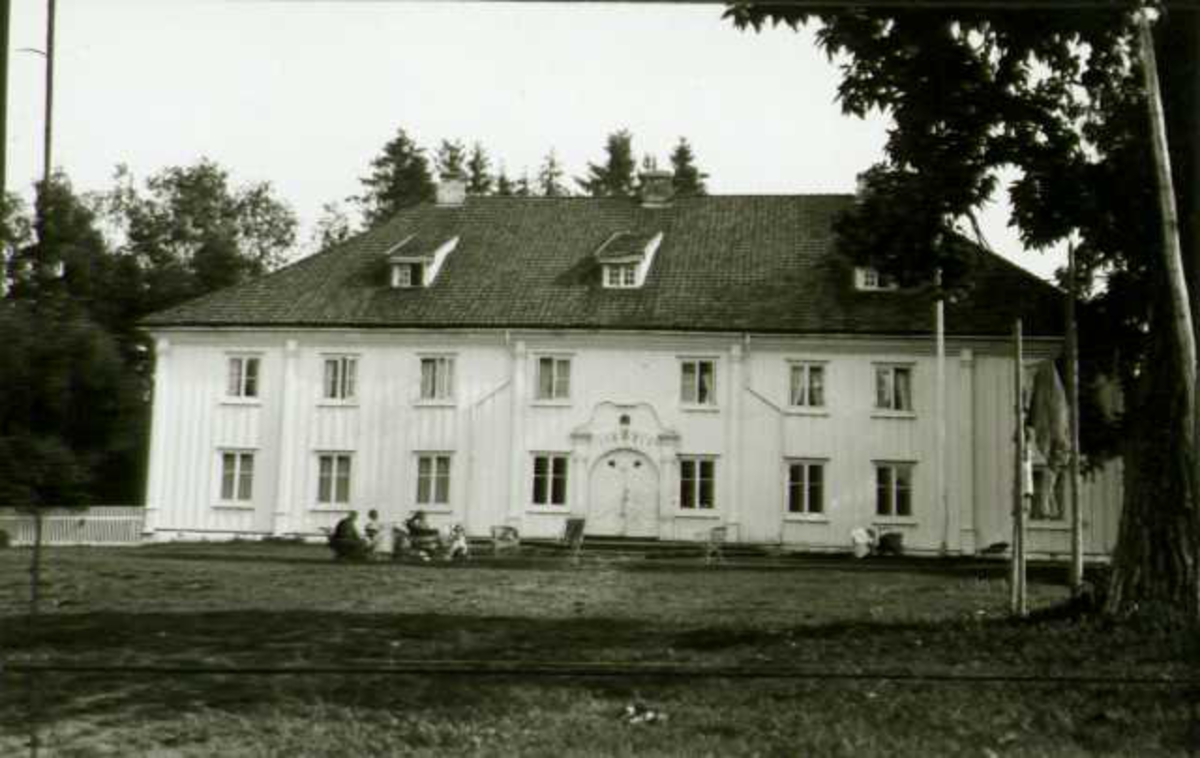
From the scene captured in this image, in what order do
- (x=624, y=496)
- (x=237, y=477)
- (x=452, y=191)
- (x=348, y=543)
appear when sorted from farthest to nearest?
(x=452, y=191)
(x=237, y=477)
(x=624, y=496)
(x=348, y=543)

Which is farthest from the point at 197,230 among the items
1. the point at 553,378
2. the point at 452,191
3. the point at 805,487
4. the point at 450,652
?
the point at 450,652

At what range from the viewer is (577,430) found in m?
33.2

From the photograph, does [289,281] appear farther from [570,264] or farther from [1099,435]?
[1099,435]

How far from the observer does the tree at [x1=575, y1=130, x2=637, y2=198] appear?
170 feet

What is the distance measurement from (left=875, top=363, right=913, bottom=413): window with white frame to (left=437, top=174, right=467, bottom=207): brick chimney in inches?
597

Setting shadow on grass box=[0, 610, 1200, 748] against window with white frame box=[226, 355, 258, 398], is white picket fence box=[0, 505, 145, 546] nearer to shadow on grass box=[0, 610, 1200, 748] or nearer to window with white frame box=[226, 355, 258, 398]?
window with white frame box=[226, 355, 258, 398]

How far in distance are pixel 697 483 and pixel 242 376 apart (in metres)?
14.6

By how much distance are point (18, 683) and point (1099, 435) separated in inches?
819

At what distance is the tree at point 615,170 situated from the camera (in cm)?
5184

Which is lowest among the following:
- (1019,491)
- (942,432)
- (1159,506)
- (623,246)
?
(1159,506)

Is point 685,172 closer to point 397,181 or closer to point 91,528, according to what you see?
point 397,181

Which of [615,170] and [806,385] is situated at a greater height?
[615,170]

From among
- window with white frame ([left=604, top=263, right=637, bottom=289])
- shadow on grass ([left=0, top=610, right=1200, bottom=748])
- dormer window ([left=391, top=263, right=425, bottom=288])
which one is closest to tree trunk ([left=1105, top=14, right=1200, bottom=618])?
shadow on grass ([left=0, top=610, right=1200, bottom=748])

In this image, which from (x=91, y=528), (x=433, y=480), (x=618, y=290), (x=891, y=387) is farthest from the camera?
(x=618, y=290)
